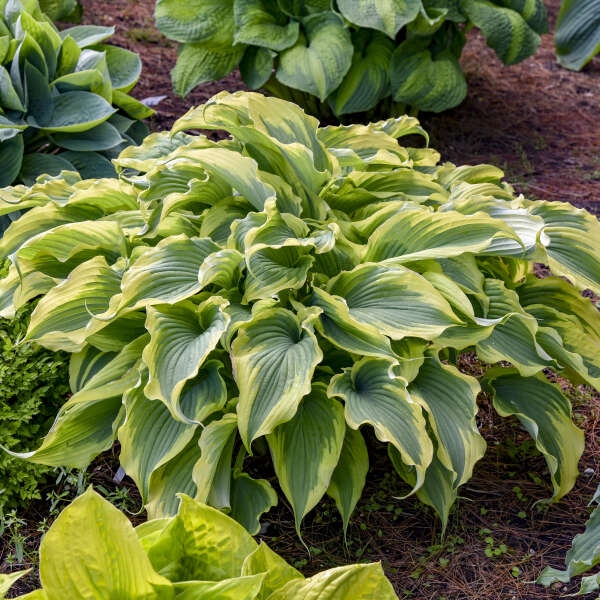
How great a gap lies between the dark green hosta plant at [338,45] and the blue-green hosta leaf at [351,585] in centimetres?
315

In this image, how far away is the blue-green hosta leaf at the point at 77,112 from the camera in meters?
3.32

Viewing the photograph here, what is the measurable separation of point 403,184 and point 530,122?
2772 mm

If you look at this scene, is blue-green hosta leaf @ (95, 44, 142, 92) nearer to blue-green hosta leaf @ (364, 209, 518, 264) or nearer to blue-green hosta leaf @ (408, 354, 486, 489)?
blue-green hosta leaf @ (364, 209, 518, 264)

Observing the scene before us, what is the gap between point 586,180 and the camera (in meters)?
4.28

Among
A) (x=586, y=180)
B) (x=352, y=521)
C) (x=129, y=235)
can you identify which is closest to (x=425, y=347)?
(x=352, y=521)

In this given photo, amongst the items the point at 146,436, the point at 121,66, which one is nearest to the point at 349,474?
the point at 146,436

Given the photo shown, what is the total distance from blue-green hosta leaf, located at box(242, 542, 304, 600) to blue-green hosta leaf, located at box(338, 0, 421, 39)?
3.12 m

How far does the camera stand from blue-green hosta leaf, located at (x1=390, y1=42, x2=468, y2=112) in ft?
13.8

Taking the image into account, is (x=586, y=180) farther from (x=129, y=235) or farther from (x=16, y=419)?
(x=16, y=419)

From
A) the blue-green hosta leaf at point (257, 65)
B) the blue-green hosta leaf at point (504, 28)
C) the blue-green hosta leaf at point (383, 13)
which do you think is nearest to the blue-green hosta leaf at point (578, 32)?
the blue-green hosta leaf at point (504, 28)

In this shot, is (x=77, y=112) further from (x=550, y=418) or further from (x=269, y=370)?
(x=550, y=418)

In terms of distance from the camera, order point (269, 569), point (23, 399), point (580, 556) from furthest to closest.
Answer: point (23, 399)
point (580, 556)
point (269, 569)

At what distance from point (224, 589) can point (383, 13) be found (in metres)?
3.36

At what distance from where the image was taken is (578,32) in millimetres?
4500
